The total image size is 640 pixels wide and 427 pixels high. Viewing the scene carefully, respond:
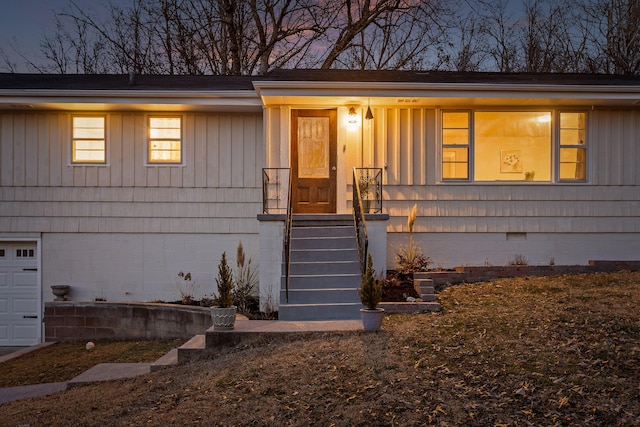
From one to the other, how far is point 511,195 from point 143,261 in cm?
746

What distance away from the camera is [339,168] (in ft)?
42.8

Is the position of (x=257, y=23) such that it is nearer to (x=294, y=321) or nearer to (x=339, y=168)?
(x=339, y=168)

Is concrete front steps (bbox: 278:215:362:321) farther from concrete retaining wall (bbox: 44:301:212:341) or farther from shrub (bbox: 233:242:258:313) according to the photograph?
concrete retaining wall (bbox: 44:301:212:341)

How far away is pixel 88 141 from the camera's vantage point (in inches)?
535

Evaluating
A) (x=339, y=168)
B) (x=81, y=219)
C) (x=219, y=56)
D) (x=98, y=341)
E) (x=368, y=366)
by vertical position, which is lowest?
(x=98, y=341)

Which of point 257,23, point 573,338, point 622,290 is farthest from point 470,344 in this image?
point 257,23

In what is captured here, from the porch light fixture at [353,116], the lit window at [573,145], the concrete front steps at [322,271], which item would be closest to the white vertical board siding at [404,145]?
the porch light fixture at [353,116]

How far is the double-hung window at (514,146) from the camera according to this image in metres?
13.2

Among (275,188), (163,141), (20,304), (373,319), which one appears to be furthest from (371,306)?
(20,304)

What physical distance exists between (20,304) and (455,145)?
30.7ft

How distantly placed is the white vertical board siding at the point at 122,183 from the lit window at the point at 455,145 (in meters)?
3.73

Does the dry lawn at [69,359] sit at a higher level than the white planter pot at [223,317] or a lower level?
lower

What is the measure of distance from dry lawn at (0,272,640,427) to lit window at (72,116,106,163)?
6.65 m

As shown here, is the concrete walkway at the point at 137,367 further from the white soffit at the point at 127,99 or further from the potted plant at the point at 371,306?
the white soffit at the point at 127,99
